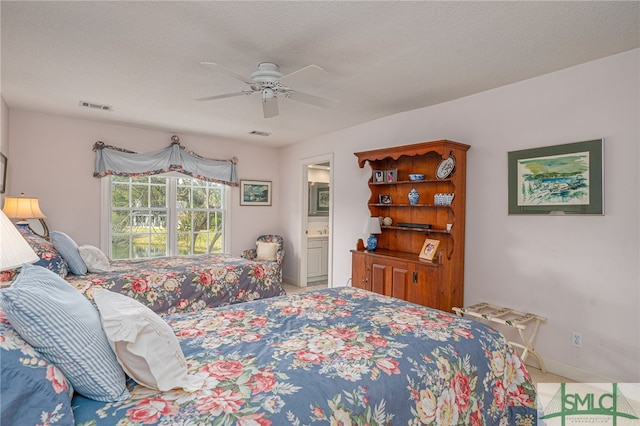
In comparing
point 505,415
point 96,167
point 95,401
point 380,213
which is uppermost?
point 96,167

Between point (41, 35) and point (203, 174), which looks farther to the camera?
point (203, 174)

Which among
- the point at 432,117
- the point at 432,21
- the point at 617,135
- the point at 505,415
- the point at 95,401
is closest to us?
the point at 95,401

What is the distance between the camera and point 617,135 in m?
2.71

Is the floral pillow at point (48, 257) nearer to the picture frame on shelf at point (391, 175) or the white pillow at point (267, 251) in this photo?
the white pillow at point (267, 251)

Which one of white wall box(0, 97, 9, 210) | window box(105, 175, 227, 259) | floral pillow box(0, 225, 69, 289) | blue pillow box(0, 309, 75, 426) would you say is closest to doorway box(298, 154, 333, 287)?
window box(105, 175, 227, 259)

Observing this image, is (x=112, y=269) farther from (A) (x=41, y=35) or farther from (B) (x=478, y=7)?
(B) (x=478, y=7)

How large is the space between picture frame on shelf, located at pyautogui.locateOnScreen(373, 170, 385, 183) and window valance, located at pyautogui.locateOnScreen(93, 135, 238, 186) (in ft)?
8.77

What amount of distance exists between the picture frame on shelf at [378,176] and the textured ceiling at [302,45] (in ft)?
2.96

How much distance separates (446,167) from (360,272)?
1.60 m

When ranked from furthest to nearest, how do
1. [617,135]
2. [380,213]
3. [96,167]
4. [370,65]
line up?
[96,167], [380,213], [370,65], [617,135]

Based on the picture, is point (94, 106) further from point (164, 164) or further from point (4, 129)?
point (164, 164)

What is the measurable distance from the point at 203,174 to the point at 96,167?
147cm

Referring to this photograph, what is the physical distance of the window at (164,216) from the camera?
17.1 ft

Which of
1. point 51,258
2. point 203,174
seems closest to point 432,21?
point 51,258
